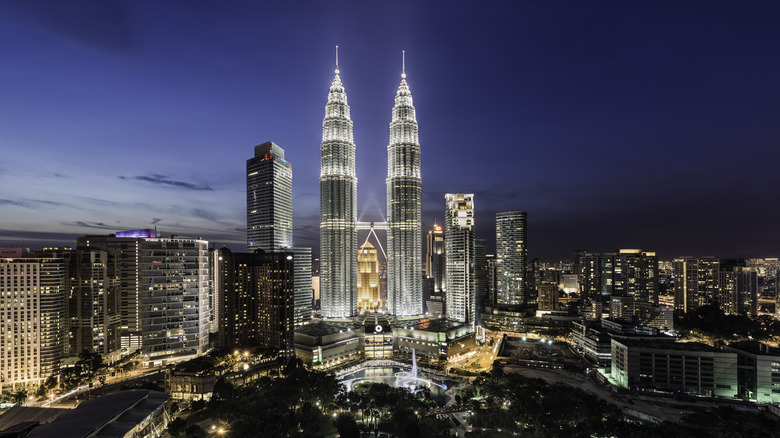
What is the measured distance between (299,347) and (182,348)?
2392 cm

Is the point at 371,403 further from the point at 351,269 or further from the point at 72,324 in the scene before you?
the point at 351,269

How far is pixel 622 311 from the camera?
10712cm

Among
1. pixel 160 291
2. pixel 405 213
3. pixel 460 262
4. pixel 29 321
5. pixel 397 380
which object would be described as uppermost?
pixel 405 213

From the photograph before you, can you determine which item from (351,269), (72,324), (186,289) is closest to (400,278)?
(351,269)

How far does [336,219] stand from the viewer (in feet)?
376

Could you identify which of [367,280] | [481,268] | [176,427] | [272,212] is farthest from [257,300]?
[481,268]

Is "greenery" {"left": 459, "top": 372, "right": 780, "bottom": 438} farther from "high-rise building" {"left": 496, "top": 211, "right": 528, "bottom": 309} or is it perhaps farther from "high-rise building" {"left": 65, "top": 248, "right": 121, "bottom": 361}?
"high-rise building" {"left": 496, "top": 211, "right": 528, "bottom": 309}

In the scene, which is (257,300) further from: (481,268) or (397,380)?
(481,268)

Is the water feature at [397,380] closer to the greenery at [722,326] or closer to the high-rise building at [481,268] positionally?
the greenery at [722,326]

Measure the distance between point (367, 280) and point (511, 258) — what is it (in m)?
54.0

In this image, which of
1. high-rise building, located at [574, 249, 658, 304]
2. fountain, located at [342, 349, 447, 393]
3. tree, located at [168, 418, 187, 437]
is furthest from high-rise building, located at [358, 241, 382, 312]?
tree, located at [168, 418, 187, 437]

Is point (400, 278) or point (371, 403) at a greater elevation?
point (400, 278)

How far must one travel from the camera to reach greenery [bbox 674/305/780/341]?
92.6 metres

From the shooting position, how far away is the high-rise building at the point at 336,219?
114188 millimetres
